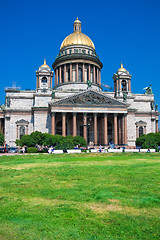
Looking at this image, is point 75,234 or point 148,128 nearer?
point 75,234

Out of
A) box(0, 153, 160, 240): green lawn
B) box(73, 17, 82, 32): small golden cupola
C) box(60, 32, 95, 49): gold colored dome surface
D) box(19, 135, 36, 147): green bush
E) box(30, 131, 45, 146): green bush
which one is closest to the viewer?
box(0, 153, 160, 240): green lawn

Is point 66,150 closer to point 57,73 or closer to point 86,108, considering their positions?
point 86,108

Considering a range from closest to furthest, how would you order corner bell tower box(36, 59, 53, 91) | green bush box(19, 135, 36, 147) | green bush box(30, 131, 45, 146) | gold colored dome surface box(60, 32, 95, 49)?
green bush box(19, 135, 36, 147) < green bush box(30, 131, 45, 146) < corner bell tower box(36, 59, 53, 91) < gold colored dome surface box(60, 32, 95, 49)

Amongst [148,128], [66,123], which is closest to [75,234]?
[66,123]

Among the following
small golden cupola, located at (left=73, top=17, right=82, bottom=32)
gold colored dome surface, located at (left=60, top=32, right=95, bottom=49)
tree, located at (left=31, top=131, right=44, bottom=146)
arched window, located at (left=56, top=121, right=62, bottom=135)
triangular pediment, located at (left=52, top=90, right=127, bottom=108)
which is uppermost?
small golden cupola, located at (left=73, top=17, right=82, bottom=32)

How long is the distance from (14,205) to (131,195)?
15.4ft

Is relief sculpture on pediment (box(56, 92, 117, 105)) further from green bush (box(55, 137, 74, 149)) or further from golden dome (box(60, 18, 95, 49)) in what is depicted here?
golden dome (box(60, 18, 95, 49))

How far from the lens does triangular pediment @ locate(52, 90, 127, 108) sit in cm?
5960

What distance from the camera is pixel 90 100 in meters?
60.8

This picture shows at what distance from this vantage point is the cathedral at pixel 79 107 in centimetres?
6006

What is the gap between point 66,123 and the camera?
64.4 meters

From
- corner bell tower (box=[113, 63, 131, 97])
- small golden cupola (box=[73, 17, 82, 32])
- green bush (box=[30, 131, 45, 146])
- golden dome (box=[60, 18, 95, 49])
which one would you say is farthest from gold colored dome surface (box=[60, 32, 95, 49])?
green bush (box=[30, 131, 45, 146])

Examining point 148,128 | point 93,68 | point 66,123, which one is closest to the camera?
point 66,123

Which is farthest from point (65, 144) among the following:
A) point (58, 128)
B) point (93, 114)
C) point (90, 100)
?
point (58, 128)
